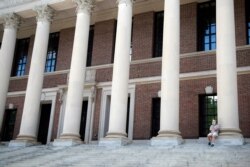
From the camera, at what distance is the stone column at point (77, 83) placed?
22719mm

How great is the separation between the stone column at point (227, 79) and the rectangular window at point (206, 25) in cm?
577

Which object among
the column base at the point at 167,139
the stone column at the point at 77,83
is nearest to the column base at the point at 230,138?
the column base at the point at 167,139

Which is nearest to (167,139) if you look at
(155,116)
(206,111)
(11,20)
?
(206,111)

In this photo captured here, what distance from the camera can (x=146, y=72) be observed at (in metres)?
27.1

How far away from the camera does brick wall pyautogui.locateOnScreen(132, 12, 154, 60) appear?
27641 millimetres

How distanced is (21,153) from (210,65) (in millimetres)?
12930

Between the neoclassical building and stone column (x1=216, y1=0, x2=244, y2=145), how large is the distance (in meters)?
0.05

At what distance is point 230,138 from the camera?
17719mm

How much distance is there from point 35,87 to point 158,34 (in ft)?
31.7

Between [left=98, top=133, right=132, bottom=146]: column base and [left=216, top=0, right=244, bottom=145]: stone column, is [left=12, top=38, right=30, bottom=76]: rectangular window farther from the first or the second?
[left=216, top=0, right=244, bottom=145]: stone column

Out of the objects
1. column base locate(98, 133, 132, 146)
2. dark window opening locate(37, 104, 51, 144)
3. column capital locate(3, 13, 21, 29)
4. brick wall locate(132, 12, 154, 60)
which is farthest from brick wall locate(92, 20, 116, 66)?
column base locate(98, 133, 132, 146)

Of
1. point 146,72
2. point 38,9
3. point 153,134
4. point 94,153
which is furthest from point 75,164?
point 38,9

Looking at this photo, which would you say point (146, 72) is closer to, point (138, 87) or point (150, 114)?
point (138, 87)

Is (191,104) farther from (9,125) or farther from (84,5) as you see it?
(9,125)
